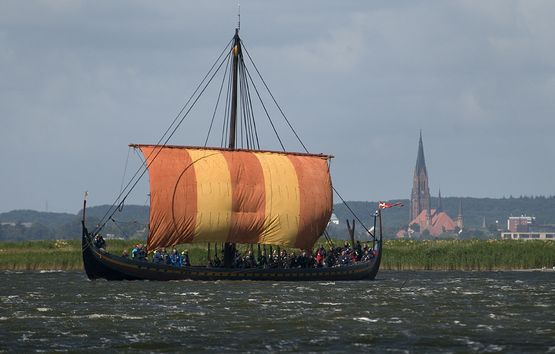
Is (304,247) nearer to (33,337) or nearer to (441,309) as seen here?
(441,309)

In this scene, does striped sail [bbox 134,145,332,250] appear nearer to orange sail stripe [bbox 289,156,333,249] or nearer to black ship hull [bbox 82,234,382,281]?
orange sail stripe [bbox 289,156,333,249]

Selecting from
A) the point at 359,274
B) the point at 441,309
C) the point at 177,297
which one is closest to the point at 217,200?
the point at 359,274

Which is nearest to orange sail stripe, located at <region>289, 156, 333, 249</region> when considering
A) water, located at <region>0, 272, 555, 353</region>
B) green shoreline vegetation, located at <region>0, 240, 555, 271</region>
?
water, located at <region>0, 272, 555, 353</region>

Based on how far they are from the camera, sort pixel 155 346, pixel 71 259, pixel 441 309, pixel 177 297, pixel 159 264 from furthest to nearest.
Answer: pixel 71 259
pixel 159 264
pixel 177 297
pixel 441 309
pixel 155 346

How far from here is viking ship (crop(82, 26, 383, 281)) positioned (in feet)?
201

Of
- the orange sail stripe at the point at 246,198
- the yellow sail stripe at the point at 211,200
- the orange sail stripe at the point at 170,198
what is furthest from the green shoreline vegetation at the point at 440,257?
the orange sail stripe at the point at 170,198

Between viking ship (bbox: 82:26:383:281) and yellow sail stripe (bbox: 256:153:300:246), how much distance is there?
48 mm

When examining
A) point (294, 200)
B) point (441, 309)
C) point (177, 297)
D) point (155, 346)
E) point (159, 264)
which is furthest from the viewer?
point (294, 200)

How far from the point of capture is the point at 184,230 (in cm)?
6250

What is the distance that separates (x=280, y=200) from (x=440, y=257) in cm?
1596

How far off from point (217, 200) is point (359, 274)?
8.06m

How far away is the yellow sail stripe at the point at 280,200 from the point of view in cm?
6438

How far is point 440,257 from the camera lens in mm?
77188

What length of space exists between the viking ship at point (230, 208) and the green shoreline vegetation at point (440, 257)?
984 cm
